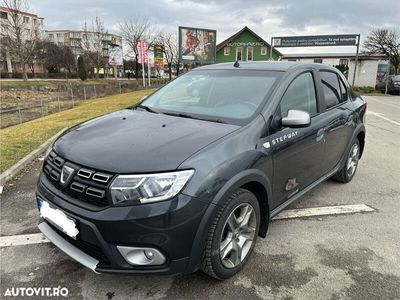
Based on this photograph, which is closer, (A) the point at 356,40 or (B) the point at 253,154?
(B) the point at 253,154

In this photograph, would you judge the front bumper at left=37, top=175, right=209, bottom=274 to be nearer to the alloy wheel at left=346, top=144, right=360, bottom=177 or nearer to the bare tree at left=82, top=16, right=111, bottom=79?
the alloy wheel at left=346, top=144, right=360, bottom=177

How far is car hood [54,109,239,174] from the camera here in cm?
232

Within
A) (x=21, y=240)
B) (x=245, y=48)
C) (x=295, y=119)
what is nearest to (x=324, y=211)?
(x=295, y=119)

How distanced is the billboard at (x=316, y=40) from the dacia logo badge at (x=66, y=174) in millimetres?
32504

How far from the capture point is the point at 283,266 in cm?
297

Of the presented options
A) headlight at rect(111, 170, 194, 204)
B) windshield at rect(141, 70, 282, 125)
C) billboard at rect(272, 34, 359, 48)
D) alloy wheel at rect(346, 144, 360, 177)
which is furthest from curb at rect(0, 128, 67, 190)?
billboard at rect(272, 34, 359, 48)

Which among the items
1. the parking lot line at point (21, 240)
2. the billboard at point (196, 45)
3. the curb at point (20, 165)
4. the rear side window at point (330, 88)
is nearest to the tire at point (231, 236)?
the parking lot line at point (21, 240)

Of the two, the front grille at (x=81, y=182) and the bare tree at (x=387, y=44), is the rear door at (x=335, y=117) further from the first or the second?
the bare tree at (x=387, y=44)

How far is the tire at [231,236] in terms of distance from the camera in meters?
2.46

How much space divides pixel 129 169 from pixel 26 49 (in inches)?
1852

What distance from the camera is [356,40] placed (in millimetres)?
30000

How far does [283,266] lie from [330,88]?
7.74 ft

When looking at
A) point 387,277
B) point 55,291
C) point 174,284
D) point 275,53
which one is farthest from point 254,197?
point 275,53

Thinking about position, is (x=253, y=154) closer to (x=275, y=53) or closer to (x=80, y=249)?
(x=80, y=249)
